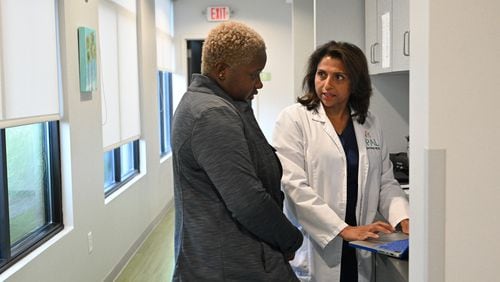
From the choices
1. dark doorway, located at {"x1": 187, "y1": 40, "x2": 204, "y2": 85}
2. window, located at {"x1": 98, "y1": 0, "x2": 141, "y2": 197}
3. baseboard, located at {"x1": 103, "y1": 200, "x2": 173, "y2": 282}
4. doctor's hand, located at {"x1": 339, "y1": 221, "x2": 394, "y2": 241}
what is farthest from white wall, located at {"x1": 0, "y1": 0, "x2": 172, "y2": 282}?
dark doorway, located at {"x1": 187, "y1": 40, "x2": 204, "y2": 85}

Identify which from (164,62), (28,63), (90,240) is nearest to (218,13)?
(164,62)

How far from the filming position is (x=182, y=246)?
1426mm

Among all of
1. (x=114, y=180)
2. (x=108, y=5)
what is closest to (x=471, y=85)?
(x=108, y=5)

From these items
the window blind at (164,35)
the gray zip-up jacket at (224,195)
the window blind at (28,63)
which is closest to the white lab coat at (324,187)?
the gray zip-up jacket at (224,195)

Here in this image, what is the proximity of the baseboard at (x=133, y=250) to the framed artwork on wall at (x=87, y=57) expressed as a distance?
4.50ft

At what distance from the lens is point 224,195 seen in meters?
1.31

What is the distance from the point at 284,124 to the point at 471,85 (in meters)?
0.79

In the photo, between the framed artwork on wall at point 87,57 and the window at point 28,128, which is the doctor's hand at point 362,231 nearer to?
the window at point 28,128

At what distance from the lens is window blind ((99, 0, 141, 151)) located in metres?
3.81

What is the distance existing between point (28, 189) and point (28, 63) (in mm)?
675

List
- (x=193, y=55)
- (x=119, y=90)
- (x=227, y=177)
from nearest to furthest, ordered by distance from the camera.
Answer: (x=227, y=177)
(x=119, y=90)
(x=193, y=55)

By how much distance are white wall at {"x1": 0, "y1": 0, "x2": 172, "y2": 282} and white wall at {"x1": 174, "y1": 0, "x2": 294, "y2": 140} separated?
3534 mm

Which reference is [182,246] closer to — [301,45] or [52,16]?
[52,16]

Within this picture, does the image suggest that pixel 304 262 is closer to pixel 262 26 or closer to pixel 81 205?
pixel 81 205
